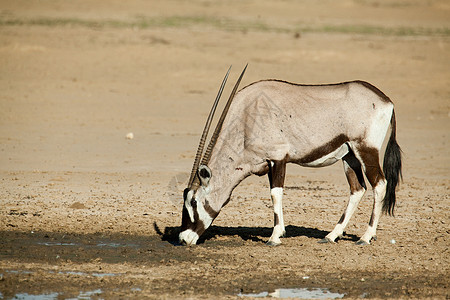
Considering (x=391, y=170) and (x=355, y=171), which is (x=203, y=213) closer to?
(x=355, y=171)

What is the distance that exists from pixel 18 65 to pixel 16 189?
11763 mm

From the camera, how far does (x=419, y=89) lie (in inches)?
851

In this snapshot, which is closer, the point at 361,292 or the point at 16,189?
the point at 361,292

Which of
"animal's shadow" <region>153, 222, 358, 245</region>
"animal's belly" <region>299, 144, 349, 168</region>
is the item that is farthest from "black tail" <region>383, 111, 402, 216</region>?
"animal's belly" <region>299, 144, 349, 168</region>

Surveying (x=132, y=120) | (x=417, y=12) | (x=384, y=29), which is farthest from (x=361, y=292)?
(x=417, y=12)

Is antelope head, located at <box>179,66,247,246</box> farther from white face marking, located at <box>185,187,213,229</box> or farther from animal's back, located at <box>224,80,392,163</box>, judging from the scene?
animal's back, located at <box>224,80,392,163</box>

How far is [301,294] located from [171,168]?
6613 millimetres

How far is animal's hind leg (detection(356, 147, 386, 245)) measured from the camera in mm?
8172

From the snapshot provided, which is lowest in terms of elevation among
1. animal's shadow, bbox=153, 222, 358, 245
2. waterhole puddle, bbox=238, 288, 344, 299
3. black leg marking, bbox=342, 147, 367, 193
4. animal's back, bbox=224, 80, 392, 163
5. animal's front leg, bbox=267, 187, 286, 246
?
animal's shadow, bbox=153, 222, 358, 245

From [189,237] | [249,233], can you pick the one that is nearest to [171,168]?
[249,233]

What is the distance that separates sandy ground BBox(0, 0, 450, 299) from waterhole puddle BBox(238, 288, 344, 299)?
0.09 m

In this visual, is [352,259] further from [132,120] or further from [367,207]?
[132,120]

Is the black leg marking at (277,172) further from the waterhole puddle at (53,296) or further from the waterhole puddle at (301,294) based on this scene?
the waterhole puddle at (53,296)

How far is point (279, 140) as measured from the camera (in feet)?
26.3
